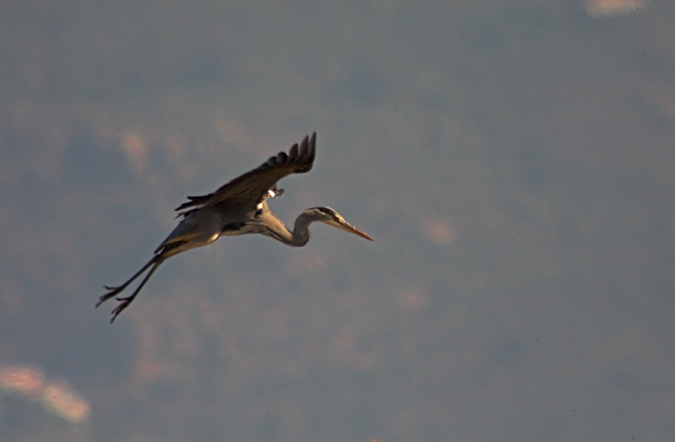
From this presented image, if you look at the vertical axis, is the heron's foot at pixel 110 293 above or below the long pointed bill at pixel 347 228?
below

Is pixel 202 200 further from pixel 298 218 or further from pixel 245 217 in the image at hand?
pixel 298 218

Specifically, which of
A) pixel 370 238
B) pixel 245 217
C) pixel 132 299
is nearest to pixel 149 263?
pixel 132 299

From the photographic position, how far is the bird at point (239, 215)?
10.8 meters

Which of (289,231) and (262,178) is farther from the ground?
(289,231)

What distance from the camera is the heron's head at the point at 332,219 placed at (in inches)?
511

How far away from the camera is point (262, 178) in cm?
1140

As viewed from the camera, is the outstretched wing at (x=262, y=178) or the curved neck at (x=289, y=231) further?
the curved neck at (x=289, y=231)

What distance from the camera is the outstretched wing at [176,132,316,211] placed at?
10.6 metres

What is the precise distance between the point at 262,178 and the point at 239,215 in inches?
31.5

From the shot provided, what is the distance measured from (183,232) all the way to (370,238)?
9.58 feet

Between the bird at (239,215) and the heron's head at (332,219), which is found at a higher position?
the heron's head at (332,219)

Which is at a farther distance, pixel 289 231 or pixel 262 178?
pixel 289 231

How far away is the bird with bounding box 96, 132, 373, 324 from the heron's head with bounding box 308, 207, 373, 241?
25cm

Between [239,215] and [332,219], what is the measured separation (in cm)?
158
